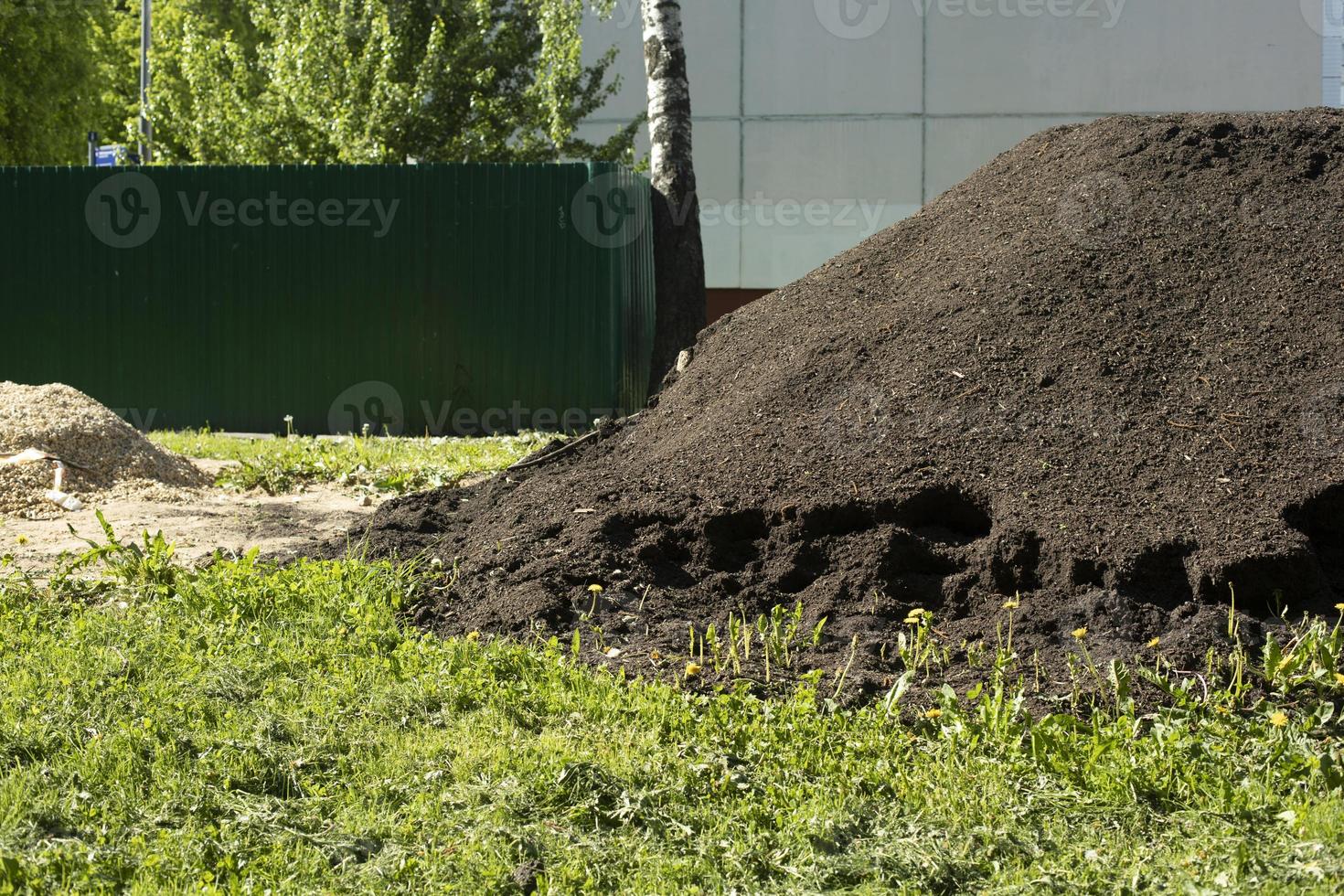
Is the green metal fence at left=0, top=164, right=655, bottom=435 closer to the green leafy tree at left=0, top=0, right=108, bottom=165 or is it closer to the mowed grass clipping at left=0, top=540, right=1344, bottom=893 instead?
the mowed grass clipping at left=0, top=540, right=1344, bottom=893

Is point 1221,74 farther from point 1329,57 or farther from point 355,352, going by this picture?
point 355,352

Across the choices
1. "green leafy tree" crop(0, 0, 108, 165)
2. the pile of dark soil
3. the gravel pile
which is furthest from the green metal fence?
"green leafy tree" crop(0, 0, 108, 165)

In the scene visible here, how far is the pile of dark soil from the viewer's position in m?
3.77

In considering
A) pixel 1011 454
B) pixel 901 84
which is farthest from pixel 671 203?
pixel 901 84

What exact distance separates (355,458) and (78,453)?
1.67 metres

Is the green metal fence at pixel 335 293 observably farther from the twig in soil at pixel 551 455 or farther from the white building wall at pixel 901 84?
the white building wall at pixel 901 84

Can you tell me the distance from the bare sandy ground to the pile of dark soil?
2.02 ft

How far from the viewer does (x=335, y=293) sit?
10125mm

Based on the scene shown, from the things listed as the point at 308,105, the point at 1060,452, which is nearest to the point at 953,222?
the point at 1060,452

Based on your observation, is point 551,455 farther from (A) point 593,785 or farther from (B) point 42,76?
(B) point 42,76

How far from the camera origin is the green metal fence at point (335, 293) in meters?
9.81

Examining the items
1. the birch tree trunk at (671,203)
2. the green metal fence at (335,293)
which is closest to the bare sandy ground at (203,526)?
the green metal fence at (335,293)

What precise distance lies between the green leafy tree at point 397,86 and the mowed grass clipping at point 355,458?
6.38m

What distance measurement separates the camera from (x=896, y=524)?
14.0ft
